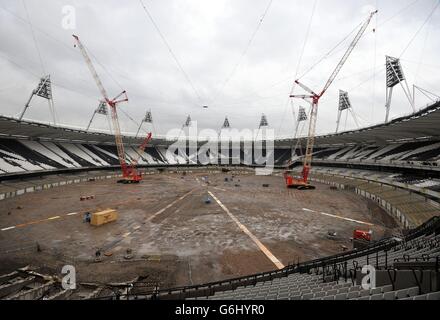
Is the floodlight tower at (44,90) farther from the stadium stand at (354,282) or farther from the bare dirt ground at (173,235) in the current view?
the stadium stand at (354,282)

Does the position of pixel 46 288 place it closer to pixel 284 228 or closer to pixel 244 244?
pixel 244 244

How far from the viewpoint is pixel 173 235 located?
2755 cm

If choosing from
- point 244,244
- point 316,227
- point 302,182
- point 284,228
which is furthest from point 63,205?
point 302,182

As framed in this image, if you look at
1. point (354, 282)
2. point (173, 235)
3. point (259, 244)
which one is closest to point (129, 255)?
point (173, 235)

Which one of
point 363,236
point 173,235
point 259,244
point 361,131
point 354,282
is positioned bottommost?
point 259,244

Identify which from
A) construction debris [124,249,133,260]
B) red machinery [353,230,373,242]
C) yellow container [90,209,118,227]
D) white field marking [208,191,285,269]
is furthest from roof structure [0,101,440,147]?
construction debris [124,249,133,260]

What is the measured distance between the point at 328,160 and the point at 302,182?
1230 inches

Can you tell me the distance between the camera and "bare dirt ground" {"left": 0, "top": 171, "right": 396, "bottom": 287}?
2005cm

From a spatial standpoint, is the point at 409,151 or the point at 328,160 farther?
the point at 328,160

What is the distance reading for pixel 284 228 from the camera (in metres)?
30.3

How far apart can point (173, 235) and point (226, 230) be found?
623 centimetres

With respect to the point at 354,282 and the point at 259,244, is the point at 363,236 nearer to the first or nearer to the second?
the point at 259,244

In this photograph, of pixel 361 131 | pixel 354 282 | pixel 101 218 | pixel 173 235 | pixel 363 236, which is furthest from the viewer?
pixel 361 131

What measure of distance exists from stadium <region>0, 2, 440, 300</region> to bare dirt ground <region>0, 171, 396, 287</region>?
6.9 inches
